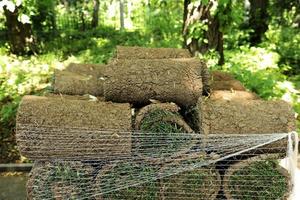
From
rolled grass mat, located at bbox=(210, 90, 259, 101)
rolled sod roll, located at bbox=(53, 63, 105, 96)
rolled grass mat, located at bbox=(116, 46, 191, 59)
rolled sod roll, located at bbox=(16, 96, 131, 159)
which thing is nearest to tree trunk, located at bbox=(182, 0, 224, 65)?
rolled grass mat, located at bbox=(116, 46, 191, 59)

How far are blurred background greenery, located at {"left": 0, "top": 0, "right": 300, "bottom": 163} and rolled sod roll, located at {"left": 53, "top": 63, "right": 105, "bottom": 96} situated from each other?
880 mm

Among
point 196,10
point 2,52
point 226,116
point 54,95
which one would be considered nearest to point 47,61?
point 2,52

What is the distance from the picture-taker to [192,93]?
3.78m

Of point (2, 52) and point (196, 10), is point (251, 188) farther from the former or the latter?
point (2, 52)

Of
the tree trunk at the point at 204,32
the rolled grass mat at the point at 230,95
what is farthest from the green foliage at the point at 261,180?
the tree trunk at the point at 204,32

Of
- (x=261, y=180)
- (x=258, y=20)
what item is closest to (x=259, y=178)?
(x=261, y=180)

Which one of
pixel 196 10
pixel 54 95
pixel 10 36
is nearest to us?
pixel 54 95

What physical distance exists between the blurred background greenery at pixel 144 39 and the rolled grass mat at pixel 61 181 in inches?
78.1

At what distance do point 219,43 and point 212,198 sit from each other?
3736mm

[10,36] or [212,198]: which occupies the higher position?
[10,36]

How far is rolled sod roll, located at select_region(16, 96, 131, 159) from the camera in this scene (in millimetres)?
3365

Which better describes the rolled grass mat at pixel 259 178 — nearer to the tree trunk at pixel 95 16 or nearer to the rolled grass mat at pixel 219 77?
the rolled grass mat at pixel 219 77

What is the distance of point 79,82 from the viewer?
4.44 metres

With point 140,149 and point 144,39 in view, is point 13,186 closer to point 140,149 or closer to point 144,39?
point 140,149
